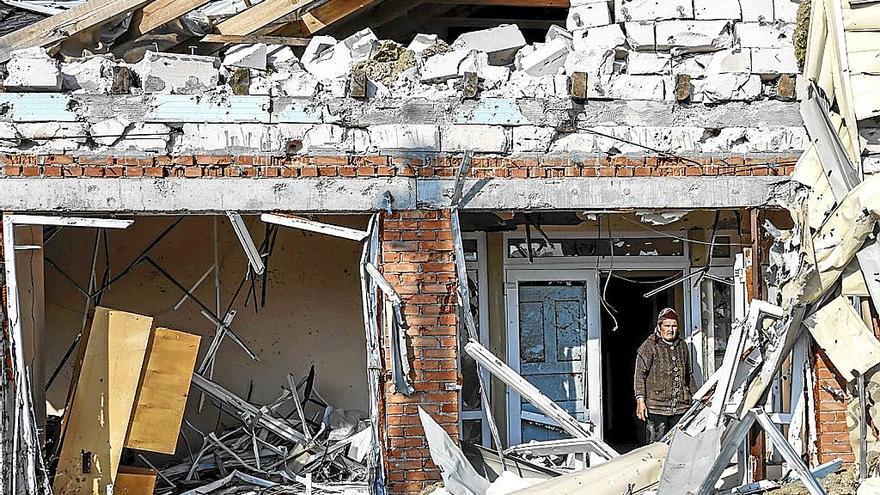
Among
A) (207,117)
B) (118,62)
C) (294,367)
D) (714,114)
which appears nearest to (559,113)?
(714,114)

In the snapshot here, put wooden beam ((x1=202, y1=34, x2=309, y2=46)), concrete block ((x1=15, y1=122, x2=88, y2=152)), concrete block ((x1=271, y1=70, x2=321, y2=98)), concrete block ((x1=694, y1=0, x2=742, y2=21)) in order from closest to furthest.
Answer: concrete block ((x1=15, y1=122, x2=88, y2=152)) → concrete block ((x1=271, y1=70, x2=321, y2=98)) → wooden beam ((x1=202, y1=34, x2=309, y2=46)) → concrete block ((x1=694, y1=0, x2=742, y2=21))

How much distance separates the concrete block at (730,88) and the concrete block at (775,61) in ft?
0.30

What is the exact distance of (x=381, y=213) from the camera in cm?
734

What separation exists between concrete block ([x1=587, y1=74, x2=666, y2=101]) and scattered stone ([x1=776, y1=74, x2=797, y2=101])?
81 centimetres

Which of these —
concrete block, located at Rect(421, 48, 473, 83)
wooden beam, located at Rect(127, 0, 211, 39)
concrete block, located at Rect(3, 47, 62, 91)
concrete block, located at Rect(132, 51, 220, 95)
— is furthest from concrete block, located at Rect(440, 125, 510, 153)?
concrete block, located at Rect(3, 47, 62, 91)

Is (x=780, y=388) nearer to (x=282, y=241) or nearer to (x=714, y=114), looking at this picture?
(x=714, y=114)

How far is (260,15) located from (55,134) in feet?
5.31

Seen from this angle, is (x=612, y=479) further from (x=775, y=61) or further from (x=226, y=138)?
(x=226, y=138)

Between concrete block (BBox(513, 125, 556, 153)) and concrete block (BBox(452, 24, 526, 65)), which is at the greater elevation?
concrete block (BBox(452, 24, 526, 65))

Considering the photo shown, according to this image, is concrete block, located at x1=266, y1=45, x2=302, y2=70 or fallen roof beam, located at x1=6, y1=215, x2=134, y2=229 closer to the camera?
fallen roof beam, located at x1=6, y1=215, x2=134, y2=229

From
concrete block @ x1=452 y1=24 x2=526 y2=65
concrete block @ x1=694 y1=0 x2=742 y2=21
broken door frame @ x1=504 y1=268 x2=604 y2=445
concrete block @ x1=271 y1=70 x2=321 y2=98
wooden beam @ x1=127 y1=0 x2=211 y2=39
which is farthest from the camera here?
broken door frame @ x1=504 y1=268 x2=604 y2=445

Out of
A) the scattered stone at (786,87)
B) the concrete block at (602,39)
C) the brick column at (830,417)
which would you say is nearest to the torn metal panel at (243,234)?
the concrete block at (602,39)

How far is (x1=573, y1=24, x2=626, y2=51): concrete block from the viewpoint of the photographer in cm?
762

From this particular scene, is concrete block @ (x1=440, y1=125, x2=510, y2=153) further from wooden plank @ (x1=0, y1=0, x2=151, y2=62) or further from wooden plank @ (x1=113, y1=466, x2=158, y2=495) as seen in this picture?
wooden plank @ (x1=113, y1=466, x2=158, y2=495)
